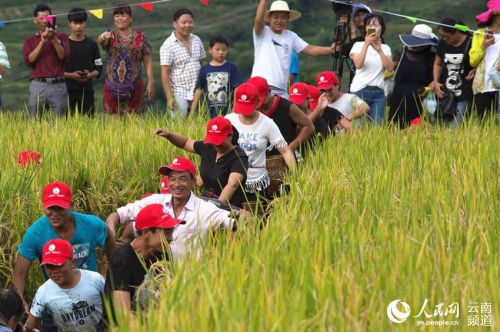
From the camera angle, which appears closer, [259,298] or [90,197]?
[259,298]

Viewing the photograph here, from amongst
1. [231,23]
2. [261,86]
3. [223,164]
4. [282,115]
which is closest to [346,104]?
[282,115]

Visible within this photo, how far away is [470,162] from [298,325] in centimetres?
407

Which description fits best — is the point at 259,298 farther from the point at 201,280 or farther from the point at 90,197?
the point at 90,197

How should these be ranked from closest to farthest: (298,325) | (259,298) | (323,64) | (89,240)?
1. (298,325)
2. (259,298)
3. (89,240)
4. (323,64)

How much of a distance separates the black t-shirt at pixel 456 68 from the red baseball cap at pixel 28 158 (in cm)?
399

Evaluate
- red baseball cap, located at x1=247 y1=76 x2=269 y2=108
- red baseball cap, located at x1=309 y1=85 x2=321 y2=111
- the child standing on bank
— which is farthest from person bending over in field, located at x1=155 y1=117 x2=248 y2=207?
the child standing on bank

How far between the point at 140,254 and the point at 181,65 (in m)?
5.64

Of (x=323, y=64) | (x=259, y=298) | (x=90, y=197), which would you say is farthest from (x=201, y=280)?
(x=323, y=64)

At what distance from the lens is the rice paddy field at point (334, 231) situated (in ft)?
15.0

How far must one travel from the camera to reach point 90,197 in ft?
30.4

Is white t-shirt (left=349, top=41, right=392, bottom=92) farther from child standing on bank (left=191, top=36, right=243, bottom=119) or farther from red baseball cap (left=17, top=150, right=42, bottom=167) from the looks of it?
red baseball cap (left=17, top=150, right=42, bottom=167)

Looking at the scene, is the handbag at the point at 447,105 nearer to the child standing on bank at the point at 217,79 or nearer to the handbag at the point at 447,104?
the handbag at the point at 447,104

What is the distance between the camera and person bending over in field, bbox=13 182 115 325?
7387 mm

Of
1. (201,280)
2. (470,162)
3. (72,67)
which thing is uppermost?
(201,280)
